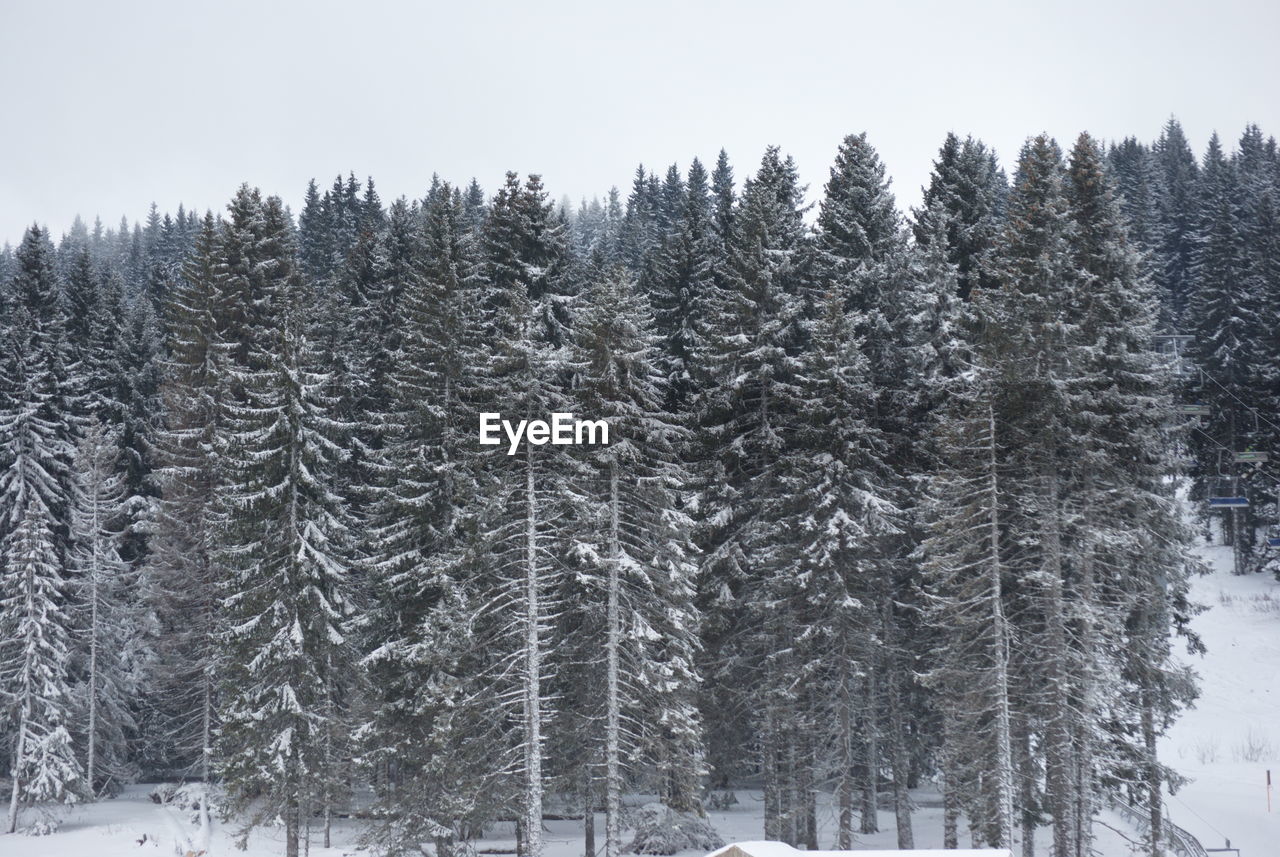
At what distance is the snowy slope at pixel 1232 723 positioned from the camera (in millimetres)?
32594

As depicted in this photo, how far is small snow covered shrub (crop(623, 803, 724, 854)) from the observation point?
1227 inches

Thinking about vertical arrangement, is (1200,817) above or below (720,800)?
above

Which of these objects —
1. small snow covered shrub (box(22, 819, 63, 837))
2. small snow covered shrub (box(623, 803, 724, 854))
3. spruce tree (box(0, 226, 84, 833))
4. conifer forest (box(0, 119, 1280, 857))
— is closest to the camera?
conifer forest (box(0, 119, 1280, 857))

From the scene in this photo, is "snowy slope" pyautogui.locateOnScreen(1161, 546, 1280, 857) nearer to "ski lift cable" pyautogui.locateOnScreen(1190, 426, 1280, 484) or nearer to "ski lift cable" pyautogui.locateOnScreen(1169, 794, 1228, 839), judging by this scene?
"ski lift cable" pyautogui.locateOnScreen(1169, 794, 1228, 839)

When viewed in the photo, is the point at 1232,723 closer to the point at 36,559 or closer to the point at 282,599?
the point at 282,599

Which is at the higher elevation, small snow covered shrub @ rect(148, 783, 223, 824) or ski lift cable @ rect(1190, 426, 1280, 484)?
ski lift cable @ rect(1190, 426, 1280, 484)

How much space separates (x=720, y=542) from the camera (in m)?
33.2

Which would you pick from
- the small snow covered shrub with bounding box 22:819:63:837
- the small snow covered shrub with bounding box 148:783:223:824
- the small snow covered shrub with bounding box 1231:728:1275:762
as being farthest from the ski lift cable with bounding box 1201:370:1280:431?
the small snow covered shrub with bounding box 22:819:63:837

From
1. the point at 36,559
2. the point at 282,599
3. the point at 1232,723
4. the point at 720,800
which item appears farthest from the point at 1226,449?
the point at 36,559

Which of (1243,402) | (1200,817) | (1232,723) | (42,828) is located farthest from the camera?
(1243,402)

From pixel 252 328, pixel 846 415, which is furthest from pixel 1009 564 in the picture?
pixel 252 328

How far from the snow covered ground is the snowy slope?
43 millimetres

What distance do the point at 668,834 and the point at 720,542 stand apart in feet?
31.2

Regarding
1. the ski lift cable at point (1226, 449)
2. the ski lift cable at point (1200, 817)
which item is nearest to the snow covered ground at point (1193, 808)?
the ski lift cable at point (1200, 817)
